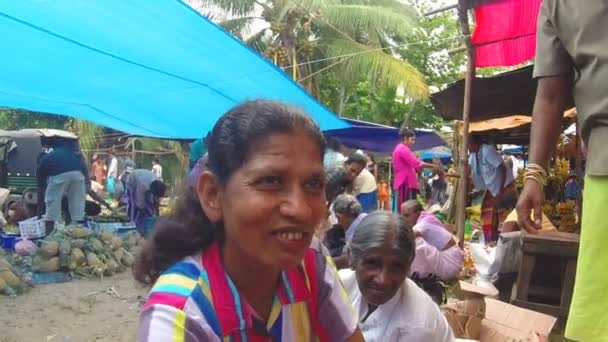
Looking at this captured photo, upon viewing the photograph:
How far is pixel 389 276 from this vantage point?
2146 mm

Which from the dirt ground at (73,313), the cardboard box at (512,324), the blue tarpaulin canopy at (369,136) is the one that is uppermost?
the blue tarpaulin canopy at (369,136)

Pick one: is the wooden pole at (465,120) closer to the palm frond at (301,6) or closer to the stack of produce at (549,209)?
the stack of produce at (549,209)

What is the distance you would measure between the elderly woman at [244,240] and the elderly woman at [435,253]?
83.2 inches

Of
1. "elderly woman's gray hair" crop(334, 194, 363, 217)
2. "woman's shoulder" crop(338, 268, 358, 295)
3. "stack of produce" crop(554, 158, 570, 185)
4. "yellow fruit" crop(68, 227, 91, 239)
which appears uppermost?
"stack of produce" crop(554, 158, 570, 185)

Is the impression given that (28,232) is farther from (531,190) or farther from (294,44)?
(294,44)

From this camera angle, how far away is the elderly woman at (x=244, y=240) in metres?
1.08

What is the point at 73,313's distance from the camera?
5445 millimetres

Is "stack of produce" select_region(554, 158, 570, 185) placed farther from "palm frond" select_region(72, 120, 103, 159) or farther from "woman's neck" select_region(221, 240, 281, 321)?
"palm frond" select_region(72, 120, 103, 159)

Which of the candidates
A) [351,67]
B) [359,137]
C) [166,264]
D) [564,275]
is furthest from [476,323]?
[351,67]

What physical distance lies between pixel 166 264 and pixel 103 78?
330 cm

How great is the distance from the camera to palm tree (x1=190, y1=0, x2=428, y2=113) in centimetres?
1345

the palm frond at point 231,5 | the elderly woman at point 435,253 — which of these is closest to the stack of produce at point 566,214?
the elderly woman at point 435,253

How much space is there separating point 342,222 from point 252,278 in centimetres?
331

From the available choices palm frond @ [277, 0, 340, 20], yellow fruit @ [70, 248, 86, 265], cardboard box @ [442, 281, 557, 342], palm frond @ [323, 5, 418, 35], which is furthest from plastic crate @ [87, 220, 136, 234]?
palm frond @ [323, 5, 418, 35]
